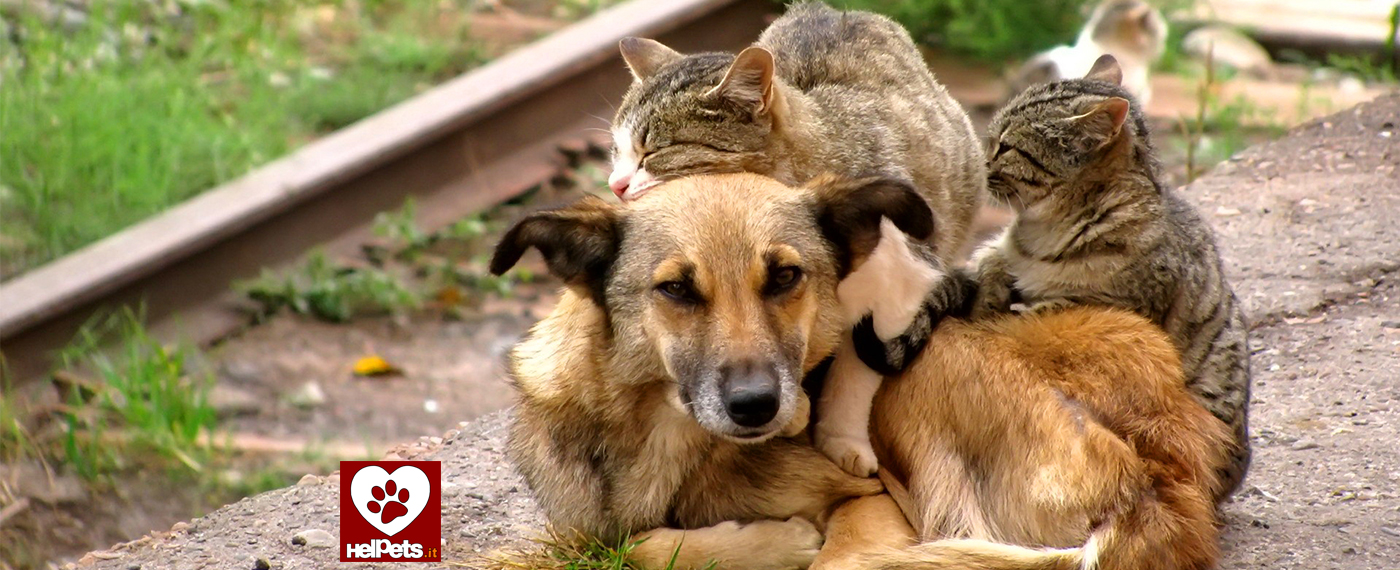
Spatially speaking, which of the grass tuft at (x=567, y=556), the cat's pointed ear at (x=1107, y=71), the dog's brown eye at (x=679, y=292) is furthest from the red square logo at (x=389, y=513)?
the cat's pointed ear at (x=1107, y=71)

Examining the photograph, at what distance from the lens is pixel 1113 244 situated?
4227 mm

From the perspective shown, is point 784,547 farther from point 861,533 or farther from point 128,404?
point 128,404

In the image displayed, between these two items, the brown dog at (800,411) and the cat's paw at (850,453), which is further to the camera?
the cat's paw at (850,453)

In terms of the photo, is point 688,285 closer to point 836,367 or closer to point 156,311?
point 836,367

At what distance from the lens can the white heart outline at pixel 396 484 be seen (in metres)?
4.69

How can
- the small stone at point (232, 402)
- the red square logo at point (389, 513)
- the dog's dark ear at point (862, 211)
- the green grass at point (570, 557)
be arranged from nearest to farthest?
the dog's dark ear at point (862, 211) → the green grass at point (570, 557) → the red square logo at point (389, 513) → the small stone at point (232, 402)

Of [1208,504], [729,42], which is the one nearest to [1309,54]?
[729,42]

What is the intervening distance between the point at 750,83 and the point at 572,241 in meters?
1.09

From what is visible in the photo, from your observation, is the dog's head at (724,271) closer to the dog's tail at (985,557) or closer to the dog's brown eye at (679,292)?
the dog's brown eye at (679,292)

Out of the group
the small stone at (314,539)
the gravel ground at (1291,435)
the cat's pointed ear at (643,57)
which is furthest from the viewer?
the cat's pointed ear at (643,57)

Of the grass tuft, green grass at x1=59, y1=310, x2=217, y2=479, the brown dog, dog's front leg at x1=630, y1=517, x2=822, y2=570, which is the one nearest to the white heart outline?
the grass tuft

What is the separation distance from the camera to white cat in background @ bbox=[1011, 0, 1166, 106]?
8.32 metres

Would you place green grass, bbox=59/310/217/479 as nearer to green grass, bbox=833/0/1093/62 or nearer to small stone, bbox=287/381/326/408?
small stone, bbox=287/381/326/408

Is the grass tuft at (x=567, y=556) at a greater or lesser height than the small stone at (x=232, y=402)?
lesser
